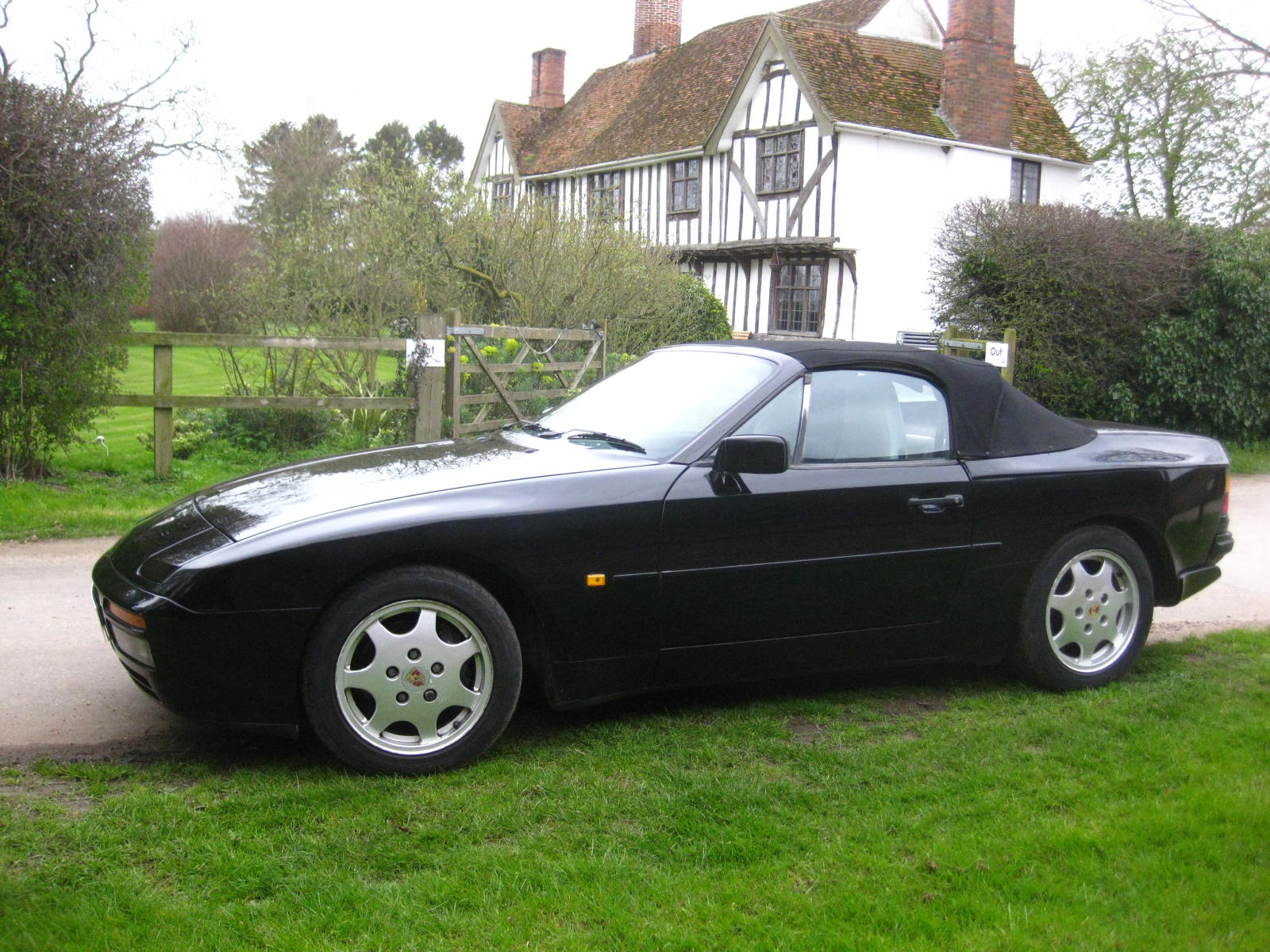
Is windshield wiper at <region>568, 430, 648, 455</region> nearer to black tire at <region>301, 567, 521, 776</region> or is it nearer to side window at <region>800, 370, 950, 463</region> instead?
side window at <region>800, 370, 950, 463</region>

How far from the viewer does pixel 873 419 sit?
5148 mm

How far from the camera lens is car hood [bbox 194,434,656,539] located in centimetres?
436

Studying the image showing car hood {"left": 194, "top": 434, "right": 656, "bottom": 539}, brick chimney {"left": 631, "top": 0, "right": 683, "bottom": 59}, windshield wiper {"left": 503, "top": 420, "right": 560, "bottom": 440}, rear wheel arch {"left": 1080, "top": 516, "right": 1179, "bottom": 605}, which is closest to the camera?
car hood {"left": 194, "top": 434, "right": 656, "bottom": 539}

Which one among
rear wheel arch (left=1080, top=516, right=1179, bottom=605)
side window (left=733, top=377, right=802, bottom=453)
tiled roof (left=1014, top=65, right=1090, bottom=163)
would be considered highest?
tiled roof (left=1014, top=65, right=1090, bottom=163)

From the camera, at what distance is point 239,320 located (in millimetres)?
14562

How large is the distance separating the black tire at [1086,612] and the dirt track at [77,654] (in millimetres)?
1247

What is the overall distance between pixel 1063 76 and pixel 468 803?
39.6m

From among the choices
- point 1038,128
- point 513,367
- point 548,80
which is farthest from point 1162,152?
point 513,367

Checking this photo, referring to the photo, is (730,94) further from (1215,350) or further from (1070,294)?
(1215,350)

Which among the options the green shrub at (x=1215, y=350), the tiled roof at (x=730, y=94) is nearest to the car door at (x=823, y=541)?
the green shrub at (x=1215, y=350)

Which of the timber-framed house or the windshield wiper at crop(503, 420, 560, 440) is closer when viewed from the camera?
the windshield wiper at crop(503, 420, 560, 440)

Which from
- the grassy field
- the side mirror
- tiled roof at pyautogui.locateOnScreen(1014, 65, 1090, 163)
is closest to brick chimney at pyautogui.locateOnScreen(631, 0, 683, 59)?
tiled roof at pyautogui.locateOnScreen(1014, 65, 1090, 163)

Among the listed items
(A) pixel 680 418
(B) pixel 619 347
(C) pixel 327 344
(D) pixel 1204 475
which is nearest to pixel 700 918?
(A) pixel 680 418

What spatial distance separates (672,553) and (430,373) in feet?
21.6
